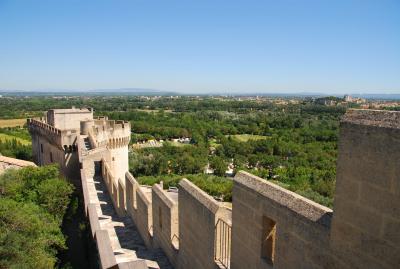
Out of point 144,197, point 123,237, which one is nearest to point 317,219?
point 144,197

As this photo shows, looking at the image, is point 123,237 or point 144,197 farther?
point 123,237

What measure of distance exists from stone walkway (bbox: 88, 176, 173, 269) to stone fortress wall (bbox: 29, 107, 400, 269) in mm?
1708

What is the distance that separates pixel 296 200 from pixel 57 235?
10803 millimetres

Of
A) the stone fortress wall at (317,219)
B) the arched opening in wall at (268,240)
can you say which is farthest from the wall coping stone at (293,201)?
the arched opening in wall at (268,240)

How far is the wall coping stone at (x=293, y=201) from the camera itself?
3.91 meters

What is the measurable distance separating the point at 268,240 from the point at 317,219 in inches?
51.8

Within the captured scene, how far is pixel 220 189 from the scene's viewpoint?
104ft

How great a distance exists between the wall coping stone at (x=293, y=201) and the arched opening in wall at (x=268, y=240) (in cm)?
43

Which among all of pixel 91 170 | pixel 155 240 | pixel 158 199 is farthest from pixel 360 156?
pixel 91 170

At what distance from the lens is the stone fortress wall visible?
3104 mm

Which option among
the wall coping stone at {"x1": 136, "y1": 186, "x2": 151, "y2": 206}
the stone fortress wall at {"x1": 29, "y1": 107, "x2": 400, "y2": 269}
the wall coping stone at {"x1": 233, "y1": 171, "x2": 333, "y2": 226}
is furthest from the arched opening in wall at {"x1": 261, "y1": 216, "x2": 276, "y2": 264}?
the wall coping stone at {"x1": 136, "y1": 186, "x2": 151, "y2": 206}

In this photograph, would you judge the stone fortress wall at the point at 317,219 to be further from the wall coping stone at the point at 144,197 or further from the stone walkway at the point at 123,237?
the wall coping stone at the point at 144,197

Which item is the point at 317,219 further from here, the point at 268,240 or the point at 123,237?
the point at 123,237

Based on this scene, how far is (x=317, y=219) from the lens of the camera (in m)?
3.92
